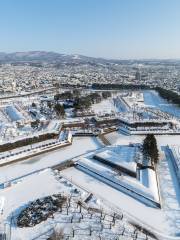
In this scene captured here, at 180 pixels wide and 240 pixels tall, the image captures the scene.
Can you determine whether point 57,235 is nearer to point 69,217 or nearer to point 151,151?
point 69,217

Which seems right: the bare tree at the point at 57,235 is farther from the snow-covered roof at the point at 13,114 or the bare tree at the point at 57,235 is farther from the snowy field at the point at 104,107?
the snowy field at the point at 104,107

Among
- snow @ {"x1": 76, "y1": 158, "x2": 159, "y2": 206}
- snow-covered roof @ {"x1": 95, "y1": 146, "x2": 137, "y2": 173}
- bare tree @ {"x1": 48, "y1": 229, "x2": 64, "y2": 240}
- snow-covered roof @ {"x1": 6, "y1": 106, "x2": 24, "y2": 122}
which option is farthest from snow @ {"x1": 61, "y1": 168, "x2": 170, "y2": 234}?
snow-covered roof @ {"x1": 6, "y1": 106, "x2": 24, "y2": 122}

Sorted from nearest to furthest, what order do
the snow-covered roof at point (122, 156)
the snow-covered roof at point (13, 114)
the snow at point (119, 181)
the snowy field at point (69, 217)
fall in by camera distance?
the snowy field at point (69, 217) < the snow at point (119, 181) < the snow-covered roof at point (122, 156) < the snow-covered roof at point (13, 114)

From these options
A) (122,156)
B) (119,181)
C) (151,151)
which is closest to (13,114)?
(122,156)

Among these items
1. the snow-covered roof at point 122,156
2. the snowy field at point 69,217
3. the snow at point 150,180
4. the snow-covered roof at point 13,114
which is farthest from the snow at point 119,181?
the snow-covered roof at point 13,114

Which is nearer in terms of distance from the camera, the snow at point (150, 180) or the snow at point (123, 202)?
the snow at point (123, 202)

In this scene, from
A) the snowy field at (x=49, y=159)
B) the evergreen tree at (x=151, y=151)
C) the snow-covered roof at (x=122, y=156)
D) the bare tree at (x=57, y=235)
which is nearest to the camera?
the bare tree at (x=57, y=235)

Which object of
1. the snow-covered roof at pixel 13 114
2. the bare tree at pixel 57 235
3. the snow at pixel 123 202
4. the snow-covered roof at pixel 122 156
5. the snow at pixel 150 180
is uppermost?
the snow-covered roof at pixel 13 114

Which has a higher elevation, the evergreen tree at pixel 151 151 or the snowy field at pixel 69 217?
the evergreen tree at pixel 151 151
